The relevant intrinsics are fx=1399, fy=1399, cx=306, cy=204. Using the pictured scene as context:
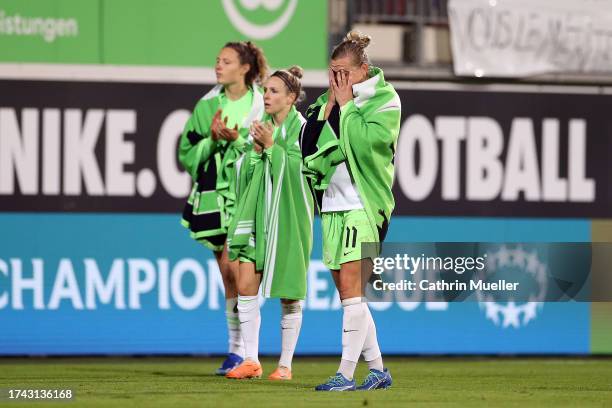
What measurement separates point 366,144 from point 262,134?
5.08ft

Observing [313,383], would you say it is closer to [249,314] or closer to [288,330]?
[288,330]

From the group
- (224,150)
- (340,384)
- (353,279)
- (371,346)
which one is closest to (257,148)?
(224,150)

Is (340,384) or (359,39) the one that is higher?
(359,39)

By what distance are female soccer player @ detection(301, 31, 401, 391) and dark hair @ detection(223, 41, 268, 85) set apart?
2.26m

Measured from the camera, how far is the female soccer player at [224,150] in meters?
10.5

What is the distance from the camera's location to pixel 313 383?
9.81 metres

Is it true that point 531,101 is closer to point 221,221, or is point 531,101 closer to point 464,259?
point 464,259

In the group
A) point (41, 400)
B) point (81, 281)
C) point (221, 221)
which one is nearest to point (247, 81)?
point (221, 221)

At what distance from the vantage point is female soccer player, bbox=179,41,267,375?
1052cm

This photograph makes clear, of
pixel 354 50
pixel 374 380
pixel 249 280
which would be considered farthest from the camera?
pixel 249 280

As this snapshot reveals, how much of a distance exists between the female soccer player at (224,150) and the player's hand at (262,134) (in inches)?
23.3

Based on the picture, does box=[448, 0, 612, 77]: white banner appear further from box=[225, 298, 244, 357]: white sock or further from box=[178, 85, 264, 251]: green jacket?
box=[225, 298, 244, 357]: white sock

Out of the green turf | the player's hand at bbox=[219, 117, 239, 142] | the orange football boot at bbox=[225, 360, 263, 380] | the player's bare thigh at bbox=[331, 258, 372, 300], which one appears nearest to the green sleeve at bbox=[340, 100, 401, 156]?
the player's bare thigh at bbox=[331, 258, 372, 300]

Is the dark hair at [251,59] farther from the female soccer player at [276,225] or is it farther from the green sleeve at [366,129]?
the green sleeve at [366,129]
